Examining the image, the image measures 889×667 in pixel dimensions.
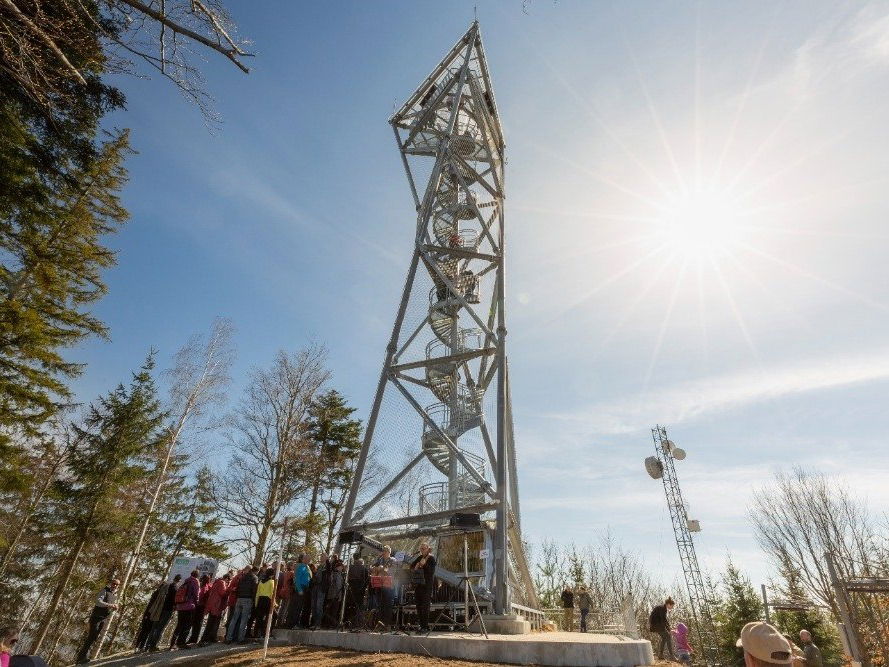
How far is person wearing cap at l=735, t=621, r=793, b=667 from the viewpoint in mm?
1979

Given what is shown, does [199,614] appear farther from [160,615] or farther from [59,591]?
[59,591]

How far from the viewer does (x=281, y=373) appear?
60.5ft

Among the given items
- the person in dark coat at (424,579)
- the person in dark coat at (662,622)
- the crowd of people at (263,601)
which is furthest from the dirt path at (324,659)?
the person in dark coat at (662,622)

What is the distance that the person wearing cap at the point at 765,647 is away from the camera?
6.49ft

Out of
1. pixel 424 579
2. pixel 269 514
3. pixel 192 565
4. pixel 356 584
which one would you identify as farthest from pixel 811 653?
pixel 269 514

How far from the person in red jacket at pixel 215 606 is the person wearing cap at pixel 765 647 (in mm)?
9246

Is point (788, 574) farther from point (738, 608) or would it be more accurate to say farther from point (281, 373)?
point (281, 373)

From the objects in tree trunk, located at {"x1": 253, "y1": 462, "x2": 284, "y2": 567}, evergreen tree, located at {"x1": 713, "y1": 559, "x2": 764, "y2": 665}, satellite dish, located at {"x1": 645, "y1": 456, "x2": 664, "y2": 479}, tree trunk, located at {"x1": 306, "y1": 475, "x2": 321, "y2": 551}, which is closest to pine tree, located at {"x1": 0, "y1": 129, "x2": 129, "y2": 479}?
tree trunk, located at {"x1": 253, "y1": 462, "x2": 284, "y2": 567}

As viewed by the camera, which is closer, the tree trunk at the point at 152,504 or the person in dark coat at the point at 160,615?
the person in dark coat at the point at 160,615

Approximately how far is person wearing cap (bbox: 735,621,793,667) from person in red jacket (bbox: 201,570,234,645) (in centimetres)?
925

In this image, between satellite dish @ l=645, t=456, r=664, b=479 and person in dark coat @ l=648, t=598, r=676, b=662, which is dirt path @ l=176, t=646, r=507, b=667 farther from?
satellite dish @ l=645, t=456, r=664, b=479

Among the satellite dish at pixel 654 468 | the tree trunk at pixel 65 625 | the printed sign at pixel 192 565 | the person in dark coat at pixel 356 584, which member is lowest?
the tree trunk at pixel 65 625

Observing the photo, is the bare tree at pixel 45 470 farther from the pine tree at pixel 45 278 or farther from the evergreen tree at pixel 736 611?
the evergreen tree at pixel 736 611

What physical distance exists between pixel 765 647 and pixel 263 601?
28.4 ft
